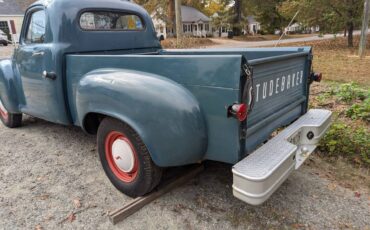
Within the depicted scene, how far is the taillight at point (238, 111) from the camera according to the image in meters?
1.96

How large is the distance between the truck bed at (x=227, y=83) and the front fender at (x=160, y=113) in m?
0.07

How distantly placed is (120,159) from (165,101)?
0.86 metres

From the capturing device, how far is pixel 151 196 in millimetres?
2662

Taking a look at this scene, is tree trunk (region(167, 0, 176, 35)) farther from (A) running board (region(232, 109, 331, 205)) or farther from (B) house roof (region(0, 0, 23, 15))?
(A) running board (region(232, 109, 331, 205))

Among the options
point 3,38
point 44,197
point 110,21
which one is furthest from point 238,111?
point 3,38

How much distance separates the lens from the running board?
1.87 meters

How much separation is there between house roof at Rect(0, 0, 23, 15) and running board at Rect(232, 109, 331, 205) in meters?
36.8

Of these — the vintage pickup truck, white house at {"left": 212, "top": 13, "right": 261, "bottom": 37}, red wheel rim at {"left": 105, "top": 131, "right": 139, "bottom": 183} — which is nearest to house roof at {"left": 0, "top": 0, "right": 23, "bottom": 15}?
white house at {"left": 212, "top": 13, "right": 261, "bottom": 37}

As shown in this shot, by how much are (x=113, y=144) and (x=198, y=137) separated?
98 cm

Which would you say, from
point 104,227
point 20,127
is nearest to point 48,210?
point 104,227

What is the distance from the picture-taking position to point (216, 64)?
2021mm

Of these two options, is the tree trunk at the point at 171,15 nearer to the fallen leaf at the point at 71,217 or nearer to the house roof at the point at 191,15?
the house roof at the point at 191,15

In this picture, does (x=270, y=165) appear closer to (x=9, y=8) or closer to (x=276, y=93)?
(x=276, y=93)

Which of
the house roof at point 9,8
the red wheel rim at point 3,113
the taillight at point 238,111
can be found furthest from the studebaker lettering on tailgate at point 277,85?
the house roof at point 9,8
